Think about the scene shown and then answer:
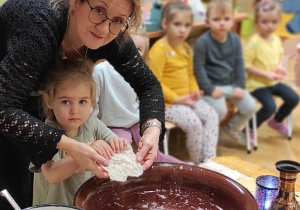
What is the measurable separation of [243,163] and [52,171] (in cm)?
107

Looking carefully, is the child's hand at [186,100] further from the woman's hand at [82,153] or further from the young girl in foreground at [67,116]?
the woman's hand at [82,153]

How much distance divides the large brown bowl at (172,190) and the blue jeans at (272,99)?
2228 millimetres

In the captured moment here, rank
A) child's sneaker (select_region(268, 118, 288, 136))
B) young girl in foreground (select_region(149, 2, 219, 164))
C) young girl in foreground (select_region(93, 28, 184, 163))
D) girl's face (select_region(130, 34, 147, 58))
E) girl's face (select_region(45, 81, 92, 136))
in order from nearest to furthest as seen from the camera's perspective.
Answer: girl's face (select_region(45, 81, 92, 136))
young girl in foreground (select_region(93, 28, 184, 163))
girl's face (select_region(130, 34, 147, 58))
young girl in foreground (select_region(149, 2, 219, 164))
child's sneaker (select_region(268, 118, 288, 136))

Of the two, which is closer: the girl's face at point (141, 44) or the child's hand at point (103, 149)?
the child's hand at point (103, 149)

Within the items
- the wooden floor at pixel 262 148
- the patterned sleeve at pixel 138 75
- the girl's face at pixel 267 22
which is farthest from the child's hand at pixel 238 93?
the patterned sleeve at pixel 138 75

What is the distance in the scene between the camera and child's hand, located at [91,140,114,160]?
1.17 meters

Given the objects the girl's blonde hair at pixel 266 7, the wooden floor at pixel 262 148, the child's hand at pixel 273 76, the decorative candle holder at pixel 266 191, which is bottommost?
the wooden floor at pixel 262 148

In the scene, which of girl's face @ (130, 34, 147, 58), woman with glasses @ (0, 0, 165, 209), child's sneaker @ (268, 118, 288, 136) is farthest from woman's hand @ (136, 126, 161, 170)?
child's sneaker @ (268, 118, 288, 136)

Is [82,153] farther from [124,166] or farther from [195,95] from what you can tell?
[195,95]

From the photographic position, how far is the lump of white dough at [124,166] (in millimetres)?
1216

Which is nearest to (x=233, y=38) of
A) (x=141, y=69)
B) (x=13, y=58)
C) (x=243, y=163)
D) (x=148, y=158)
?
(x=243, y=163)

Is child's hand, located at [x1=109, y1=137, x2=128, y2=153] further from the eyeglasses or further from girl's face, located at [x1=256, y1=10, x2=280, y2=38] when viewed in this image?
girl's face, located at [x1=256, y1=10, x2=280, y2=38]

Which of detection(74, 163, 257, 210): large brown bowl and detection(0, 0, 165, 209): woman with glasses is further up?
detection(0, 0, 165, 209): woman with glasses

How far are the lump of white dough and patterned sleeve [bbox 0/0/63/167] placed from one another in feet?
0.54
